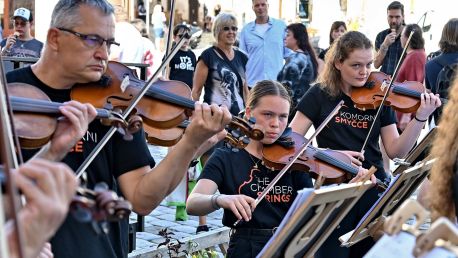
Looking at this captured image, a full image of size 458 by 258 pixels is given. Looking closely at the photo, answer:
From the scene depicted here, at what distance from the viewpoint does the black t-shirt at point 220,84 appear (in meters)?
6.21

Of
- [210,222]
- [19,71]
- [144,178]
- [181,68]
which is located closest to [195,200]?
[144,178]

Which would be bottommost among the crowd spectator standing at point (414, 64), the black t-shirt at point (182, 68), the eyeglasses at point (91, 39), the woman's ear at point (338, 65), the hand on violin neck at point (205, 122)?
the black t-shirt at point (182, 68)

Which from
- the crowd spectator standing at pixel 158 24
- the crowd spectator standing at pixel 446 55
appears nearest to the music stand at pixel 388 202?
the crowd spectator standing at pixel 446 55

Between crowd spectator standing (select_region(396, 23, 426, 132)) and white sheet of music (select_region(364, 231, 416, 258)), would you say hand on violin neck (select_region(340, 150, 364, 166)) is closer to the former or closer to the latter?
white sheet of music (select_region(364, 231, 416, 258))

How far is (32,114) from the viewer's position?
2.47 metres

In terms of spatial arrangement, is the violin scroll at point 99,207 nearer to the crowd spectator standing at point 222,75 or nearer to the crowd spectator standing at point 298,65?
the crowd spectator standing at point 222,75

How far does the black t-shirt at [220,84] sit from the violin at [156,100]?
9.52 feet

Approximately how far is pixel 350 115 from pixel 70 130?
211 cm

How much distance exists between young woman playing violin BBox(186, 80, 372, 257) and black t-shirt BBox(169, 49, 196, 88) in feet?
11.4

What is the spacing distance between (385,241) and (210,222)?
14.5ft

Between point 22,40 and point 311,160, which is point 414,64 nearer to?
point 22,40

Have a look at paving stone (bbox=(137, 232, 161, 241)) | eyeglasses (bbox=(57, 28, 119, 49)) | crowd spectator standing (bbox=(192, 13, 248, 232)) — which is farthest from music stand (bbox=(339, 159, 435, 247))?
crowd spectator standing (bbox=(192, 13, 248, 232))

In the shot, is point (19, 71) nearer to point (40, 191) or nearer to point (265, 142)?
point (265, 142)

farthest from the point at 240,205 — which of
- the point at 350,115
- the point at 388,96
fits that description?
the point at 388,96
